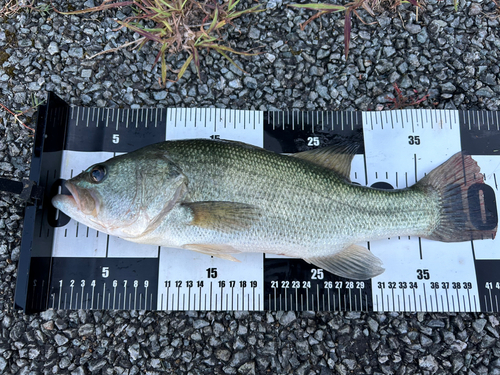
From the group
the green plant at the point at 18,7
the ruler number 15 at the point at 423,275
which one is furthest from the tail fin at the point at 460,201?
the green plant at the point at 18,7

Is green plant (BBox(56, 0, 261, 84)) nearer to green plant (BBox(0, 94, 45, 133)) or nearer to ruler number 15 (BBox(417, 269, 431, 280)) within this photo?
green plant (BBox(0, 94, 45, 133))

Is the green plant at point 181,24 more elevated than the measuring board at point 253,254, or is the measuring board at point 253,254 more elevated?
the green plant at point 181,24

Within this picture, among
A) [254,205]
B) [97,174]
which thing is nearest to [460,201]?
[254,205]

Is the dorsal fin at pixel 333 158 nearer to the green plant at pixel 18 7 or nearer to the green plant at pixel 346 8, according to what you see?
the green plant at pixel 346 8

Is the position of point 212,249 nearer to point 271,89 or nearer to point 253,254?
point 253,254

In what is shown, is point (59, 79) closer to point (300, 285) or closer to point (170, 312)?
point (170, 312)

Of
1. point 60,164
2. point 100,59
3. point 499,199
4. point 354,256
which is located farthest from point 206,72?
point 499,199
